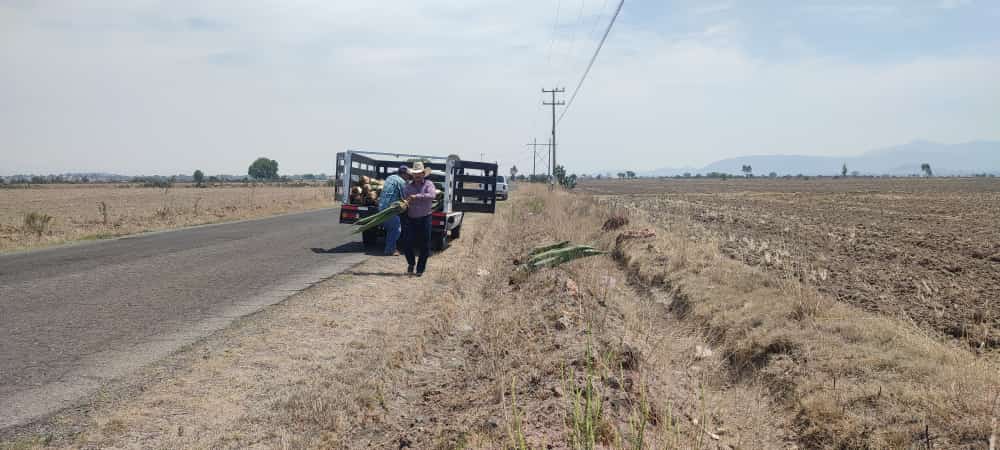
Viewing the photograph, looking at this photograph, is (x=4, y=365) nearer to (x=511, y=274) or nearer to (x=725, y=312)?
(x=511, y=274)

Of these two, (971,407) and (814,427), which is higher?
(971,407)

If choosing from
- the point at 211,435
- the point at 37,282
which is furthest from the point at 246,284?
the point at 211,435

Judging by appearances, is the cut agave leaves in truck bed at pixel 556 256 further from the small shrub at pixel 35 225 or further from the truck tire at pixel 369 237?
the small shrub at pixel 35 225

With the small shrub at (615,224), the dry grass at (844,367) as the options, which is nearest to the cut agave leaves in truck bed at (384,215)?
the dry grass at (844,367)

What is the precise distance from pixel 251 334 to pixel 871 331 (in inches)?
239

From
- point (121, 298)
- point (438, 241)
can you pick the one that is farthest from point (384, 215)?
point (121, 298)

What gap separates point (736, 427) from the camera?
15.8 feet

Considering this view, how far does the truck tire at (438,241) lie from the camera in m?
14.3

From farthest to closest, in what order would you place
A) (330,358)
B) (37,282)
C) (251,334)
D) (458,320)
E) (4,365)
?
(37,282), (458,320), (251,334), (330,358), (4,365)

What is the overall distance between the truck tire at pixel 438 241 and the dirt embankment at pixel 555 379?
17.3 ft

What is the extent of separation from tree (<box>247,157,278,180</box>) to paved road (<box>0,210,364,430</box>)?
608 feet

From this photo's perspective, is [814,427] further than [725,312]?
No

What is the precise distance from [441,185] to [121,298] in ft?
26.5

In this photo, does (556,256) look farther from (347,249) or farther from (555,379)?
(555,379)
